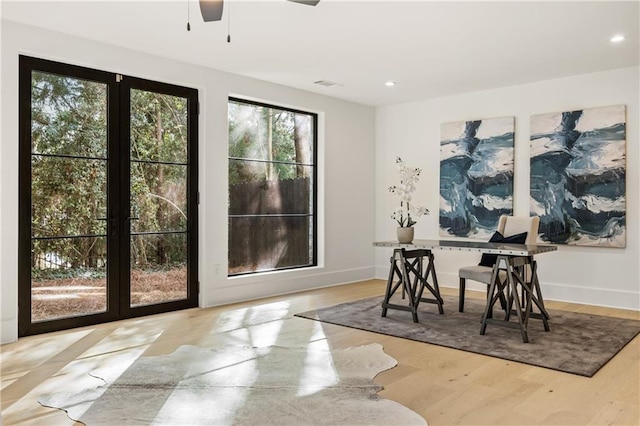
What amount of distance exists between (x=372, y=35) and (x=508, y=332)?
9.14ft

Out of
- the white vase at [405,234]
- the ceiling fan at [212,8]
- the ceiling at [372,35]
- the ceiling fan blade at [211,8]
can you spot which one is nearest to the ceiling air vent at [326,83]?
the ceiling at [372,35]

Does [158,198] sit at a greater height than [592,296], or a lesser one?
greater

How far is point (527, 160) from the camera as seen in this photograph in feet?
20.0

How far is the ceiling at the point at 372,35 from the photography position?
12.6 feet

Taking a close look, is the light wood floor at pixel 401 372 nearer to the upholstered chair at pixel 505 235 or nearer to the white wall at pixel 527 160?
the white wall at pixel 527 160

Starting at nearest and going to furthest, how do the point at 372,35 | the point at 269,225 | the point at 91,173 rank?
the point at 372,35 → the point at 91,173 → the point at 269,225

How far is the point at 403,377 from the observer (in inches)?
127

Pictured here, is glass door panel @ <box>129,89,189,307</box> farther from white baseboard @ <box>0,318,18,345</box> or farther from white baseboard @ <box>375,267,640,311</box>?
white baseboard @ <box>375,267,640,311</box>

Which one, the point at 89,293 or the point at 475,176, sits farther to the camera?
the point at 475,176

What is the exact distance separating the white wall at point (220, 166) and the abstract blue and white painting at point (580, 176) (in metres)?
2.41

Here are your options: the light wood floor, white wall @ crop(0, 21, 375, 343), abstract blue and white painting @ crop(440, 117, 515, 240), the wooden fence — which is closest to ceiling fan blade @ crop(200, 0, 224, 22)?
white wall @ crop(0, 21, 375, 343)

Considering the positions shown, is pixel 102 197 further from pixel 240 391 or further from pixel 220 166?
pixel 240 391

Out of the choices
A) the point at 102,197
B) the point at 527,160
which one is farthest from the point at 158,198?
the point at 527,160

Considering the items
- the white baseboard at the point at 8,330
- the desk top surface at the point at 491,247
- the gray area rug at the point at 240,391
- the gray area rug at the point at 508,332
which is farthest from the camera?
the desk top surface at the point at 491,247
